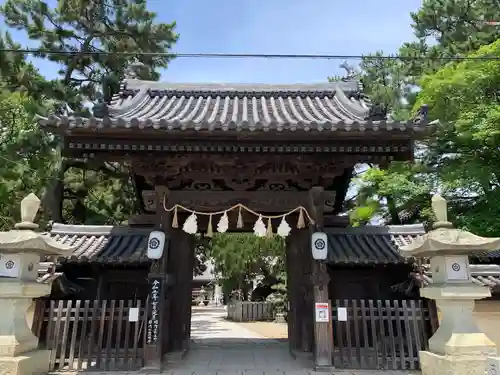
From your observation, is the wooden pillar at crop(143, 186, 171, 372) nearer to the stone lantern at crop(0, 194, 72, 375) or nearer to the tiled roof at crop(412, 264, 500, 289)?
the stone lantern at crop(0, 194, 72, 375)

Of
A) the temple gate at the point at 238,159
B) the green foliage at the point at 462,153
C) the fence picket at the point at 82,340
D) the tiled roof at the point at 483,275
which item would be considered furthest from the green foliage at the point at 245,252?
the fence picket at the point at 82,340

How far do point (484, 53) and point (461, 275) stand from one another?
12.1m

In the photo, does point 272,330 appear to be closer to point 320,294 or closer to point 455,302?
point 320,294

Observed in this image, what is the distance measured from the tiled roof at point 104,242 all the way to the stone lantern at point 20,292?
7.17 ft

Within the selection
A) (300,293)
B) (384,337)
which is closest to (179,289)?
(300,293)

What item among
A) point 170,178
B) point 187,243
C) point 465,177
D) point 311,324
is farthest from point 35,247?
point 465,177

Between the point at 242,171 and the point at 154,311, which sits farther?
the point at 242,171

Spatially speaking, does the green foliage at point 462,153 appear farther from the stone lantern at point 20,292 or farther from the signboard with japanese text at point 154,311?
the stone lantern at point 20,292

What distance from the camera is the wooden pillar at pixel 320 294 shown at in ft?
24.8

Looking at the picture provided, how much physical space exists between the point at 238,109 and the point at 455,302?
6.64m

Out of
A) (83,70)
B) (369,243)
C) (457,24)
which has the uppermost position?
(457,24)

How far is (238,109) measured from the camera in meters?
10.1

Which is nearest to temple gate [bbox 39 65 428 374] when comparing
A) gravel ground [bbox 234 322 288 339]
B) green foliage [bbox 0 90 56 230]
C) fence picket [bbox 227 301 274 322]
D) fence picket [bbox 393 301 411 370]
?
fence picket [bbox 393 301 411 370]

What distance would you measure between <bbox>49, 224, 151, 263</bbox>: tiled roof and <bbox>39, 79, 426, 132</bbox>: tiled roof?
300 cm
